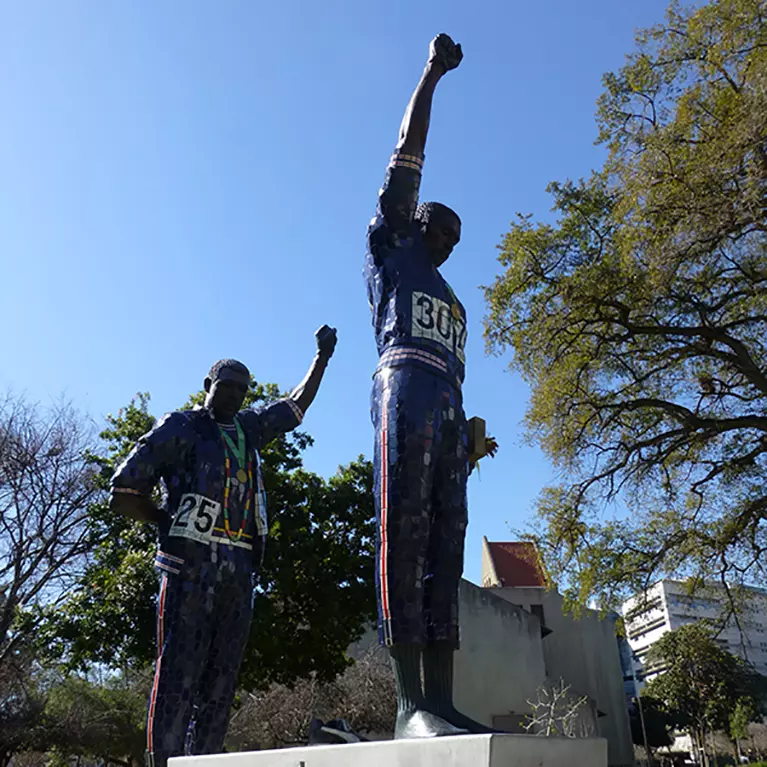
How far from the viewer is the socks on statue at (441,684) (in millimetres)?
2500

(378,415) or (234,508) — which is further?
(234,508)

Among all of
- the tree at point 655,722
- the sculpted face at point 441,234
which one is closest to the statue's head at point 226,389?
the sculpted face at point 441,234

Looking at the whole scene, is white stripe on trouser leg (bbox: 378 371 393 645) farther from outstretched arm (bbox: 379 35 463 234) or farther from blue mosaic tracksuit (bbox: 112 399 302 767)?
blue mosaic tracksuit (bbox: 112 399 302 767)

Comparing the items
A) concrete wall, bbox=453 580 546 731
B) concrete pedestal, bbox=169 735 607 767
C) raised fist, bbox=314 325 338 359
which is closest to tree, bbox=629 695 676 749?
concrete wall, bbox=453 580 546 731

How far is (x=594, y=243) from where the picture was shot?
14516mm

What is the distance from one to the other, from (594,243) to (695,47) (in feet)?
12.4

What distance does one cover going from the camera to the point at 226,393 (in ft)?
14.5

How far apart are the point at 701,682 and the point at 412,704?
1370 inches

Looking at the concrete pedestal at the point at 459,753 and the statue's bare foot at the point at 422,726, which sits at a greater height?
the statue's bare foot at the point at 422,726

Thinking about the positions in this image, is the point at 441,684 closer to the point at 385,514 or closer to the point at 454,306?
the point at 385,514

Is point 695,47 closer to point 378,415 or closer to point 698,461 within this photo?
point 698,461

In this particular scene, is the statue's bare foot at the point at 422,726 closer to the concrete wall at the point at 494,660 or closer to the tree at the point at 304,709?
the tree at the point at 304,709

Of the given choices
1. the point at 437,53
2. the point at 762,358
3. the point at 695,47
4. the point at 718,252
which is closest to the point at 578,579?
the point at 762,358

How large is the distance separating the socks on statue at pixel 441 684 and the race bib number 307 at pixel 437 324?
128 centimetres
